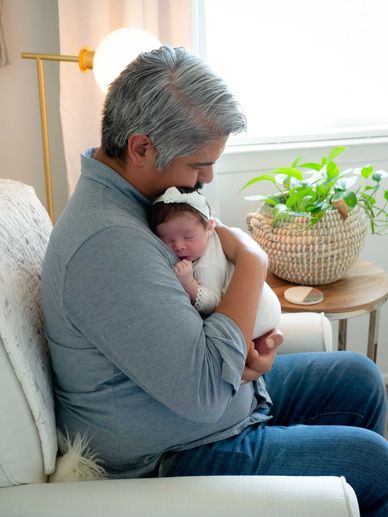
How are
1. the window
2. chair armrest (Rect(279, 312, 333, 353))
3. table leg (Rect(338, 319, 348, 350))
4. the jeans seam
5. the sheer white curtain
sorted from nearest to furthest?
1. the jeans seam
2. chair armrest (Rect(279, 312, 333, 353))
3. the sheer white curtain
4. table leg (Rect(338, 319, 348, 350))
5. the window

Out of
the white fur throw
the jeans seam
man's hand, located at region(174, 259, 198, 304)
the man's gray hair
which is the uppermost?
the man's gray hair

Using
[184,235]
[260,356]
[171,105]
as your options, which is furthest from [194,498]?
[171,105]

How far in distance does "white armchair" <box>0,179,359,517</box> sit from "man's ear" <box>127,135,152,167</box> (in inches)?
10.8

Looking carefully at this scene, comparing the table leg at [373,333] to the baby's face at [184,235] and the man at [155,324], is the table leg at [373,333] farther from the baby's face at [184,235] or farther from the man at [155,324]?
the baby's face at [184,235]

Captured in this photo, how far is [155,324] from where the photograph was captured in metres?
0.89

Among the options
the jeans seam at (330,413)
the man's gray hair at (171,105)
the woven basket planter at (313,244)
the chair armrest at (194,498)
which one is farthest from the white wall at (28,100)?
the chair armrest at (194,498)

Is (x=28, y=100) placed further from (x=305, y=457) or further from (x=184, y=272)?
(x=305, y=457)

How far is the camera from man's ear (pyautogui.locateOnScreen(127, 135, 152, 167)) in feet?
3.23

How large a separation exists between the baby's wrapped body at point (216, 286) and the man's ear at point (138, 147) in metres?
0.26

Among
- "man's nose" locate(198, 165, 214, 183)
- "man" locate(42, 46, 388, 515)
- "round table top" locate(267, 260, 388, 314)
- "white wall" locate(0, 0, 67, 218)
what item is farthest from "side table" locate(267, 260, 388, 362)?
"white wall" locate(0, 0, 67, 218)

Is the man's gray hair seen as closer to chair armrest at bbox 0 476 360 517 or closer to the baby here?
the baby

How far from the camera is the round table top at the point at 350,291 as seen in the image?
1.56 meters

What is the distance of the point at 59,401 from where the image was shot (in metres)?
1.08

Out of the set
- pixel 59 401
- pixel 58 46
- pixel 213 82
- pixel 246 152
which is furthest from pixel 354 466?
pixel 58 46
